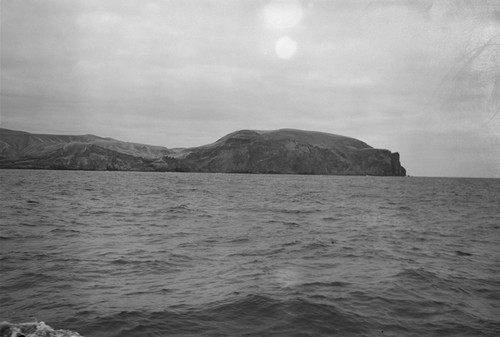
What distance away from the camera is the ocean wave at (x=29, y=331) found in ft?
24.7

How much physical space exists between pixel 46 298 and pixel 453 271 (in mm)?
15885

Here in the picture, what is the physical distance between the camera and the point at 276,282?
13578 mm

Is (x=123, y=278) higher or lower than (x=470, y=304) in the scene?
lower

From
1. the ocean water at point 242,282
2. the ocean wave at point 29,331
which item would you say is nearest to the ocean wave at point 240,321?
the ocean water at point 242,282

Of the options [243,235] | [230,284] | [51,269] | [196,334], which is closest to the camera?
[196,334]

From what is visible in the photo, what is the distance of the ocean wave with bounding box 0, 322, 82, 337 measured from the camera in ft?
24.7

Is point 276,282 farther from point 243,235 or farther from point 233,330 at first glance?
point 243,235

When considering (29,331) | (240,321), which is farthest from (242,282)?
(29,331)

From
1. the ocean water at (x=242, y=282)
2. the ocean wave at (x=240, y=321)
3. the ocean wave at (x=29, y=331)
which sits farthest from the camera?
the ocean water at (x=242, y=282)

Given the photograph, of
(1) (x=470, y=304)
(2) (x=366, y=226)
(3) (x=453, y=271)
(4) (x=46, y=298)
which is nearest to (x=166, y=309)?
(4) (x=46, y=298)

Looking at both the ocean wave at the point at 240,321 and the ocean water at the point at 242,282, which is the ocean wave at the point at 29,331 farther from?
the ocean wave at the point at 240,321

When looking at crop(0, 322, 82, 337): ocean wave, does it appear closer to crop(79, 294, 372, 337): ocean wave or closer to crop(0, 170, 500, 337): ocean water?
crop(0, 170, 500, 337): ocean water

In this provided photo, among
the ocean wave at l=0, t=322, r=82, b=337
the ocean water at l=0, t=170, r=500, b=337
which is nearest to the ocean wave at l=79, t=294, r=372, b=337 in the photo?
the ocean water at l=0, t=170, r=500, b=337

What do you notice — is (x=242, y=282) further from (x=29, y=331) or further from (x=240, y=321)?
(x=29, y=331)
